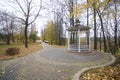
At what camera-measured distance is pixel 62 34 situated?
42812mm

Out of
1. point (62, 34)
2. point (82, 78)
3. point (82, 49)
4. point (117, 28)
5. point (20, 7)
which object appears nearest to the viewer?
point (82, 78)

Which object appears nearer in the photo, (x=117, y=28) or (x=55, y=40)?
(x=117, y=28)

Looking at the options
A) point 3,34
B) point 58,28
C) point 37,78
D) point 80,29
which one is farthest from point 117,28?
point 3,34

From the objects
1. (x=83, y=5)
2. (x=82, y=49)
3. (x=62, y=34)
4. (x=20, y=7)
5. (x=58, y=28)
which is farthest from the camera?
(x=62, y=34)

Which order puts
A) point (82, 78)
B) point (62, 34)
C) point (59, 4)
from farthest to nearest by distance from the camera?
point (62, 34) → point (59, 4) → point (82, 78)

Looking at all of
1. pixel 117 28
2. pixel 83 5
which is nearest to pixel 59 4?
pixel 117 28

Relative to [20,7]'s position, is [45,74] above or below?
below

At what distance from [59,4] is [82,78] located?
80.5ft

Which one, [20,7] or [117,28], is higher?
[20,7]

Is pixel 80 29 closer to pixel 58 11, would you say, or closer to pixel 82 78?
pixel 82 78

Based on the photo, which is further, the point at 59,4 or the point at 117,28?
the point at 59,4

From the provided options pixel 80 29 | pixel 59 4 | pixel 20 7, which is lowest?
pixel 80 29

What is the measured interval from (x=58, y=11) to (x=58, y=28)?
886 cm

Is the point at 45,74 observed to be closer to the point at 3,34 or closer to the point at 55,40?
the point at 55,40
